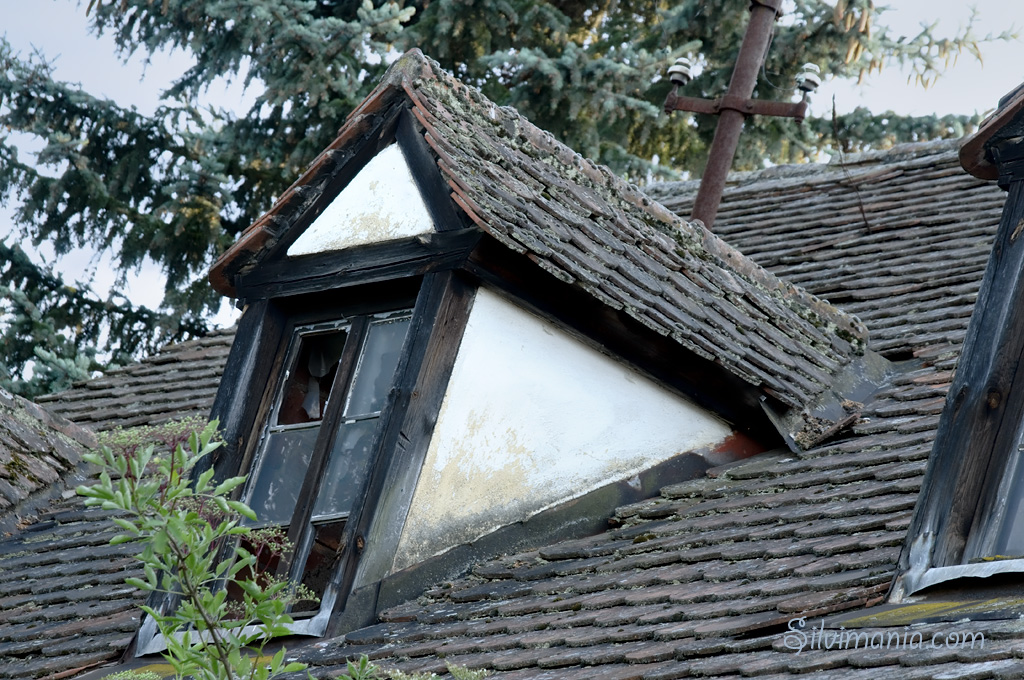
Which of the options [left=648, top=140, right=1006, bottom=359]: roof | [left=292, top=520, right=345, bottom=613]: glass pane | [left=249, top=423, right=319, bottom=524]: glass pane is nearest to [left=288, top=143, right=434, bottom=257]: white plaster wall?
[left=249, top=423, right=319, bottom=524]: glass pane

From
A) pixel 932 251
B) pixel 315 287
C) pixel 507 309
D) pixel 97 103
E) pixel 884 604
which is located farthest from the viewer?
pixel 97 103

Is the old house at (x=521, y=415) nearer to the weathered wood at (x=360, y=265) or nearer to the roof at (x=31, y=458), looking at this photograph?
the weathered wood at (x=360, y=265)

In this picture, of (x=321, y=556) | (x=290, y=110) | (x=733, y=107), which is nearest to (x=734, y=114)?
(x=733, y=107)

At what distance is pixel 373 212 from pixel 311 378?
27.1 inches

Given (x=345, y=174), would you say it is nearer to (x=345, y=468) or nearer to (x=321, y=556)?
(x=345, y=468)

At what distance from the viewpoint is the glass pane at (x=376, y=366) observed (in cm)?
418

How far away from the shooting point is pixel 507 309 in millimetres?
4191

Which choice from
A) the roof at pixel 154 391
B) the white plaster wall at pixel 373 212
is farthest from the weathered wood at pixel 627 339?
the roof at pixel 154 391

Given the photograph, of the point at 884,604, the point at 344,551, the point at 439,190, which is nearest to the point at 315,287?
the point at 439,190

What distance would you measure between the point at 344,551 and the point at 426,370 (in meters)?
0.63

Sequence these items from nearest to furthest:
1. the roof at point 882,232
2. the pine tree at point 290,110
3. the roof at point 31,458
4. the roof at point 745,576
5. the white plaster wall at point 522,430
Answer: the roof at point 745,576, the white plaster wall at point 522,430, the roof at point 882,232, the roof at point 31,458, the pine tree at point 290,110

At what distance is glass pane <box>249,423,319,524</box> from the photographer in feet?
13.9

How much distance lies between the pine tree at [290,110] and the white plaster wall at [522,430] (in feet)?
Answer: 28.6

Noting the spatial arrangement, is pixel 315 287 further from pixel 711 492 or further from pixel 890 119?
pixel 890 119
